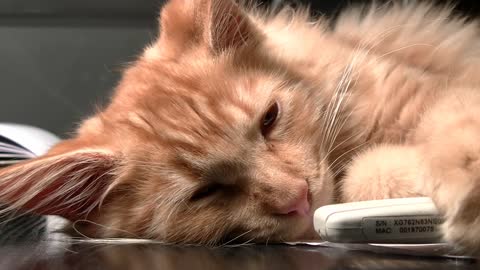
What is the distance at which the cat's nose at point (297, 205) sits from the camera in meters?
0.94

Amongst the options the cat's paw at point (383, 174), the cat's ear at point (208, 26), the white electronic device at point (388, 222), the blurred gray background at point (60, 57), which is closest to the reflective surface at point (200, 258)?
the white electronic device at point (388, 222)

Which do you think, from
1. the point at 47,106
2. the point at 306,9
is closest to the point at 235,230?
the point at 306,9

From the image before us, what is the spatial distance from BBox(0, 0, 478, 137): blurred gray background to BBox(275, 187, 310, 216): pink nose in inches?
58.3

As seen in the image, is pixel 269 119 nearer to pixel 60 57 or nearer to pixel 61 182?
pixel 61 182

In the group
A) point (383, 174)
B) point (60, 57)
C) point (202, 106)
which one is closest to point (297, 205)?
point (383, 174)

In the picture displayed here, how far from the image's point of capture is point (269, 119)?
1070 millimetres

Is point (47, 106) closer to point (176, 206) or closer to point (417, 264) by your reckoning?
point (176, 206)

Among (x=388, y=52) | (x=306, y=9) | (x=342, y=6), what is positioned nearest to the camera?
(x=388, y=52)

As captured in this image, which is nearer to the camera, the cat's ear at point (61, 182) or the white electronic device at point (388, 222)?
the white electronic device at point (388, 222)

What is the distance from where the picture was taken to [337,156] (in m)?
1.11

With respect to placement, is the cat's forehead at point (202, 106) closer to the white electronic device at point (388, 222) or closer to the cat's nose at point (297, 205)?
the cat's nose at point (297, 205)

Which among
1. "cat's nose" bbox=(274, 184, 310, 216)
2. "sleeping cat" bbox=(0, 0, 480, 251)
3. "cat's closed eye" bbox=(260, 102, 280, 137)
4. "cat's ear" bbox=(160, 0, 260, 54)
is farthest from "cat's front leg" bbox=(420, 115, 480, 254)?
"cat's ear" bbox=(160, 0, 260, 54)

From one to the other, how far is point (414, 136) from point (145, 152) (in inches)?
19.2

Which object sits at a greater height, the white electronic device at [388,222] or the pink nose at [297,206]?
the pink nose at [297,206]
